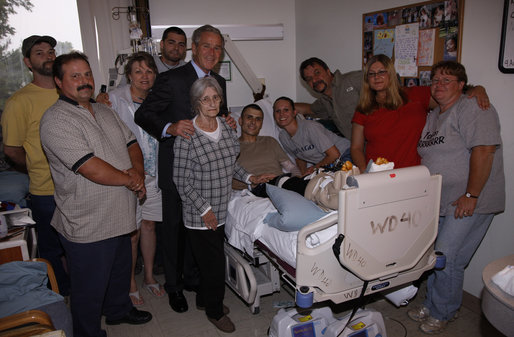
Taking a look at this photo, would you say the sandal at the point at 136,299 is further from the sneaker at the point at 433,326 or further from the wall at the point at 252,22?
the wall at the point at 252,22

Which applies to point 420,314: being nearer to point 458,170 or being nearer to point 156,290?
point 458,170

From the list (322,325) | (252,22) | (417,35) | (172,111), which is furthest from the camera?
(252,22)

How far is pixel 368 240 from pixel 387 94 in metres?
1.19

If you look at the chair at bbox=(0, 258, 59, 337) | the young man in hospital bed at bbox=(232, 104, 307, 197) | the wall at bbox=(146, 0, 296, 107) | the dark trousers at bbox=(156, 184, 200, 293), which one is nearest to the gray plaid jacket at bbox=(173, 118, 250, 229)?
the dark trousers at bbox=(156, 184, 200, 293)

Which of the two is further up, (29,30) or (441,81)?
(29,30)

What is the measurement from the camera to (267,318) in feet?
8.42

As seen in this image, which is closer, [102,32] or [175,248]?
[175,248]

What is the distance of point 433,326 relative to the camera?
2.36 m

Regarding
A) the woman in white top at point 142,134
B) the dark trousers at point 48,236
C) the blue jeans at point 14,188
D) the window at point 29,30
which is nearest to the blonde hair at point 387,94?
the woman in white top at point 142,134

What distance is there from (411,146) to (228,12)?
251 cm

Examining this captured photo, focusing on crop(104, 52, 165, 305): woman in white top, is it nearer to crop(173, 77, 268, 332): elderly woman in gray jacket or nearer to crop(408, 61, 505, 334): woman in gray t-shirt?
crop(173, 77, 268, 332): elderly woman in gray jacket

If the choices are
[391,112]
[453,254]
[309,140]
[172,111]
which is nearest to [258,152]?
[309,140]

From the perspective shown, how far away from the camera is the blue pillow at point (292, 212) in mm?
1887

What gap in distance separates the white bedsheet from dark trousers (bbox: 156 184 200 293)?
1.16 ft
